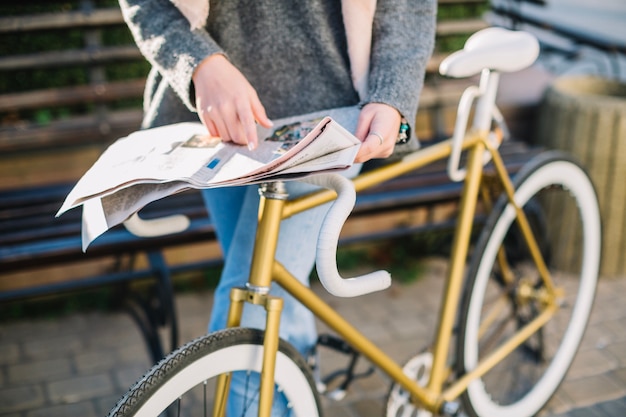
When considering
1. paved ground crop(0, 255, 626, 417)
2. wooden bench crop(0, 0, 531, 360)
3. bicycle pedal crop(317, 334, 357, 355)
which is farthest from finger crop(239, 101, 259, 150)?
paved ground crop(0, 255, 626, 417)

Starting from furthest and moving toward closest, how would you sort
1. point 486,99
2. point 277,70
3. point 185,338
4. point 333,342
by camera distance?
point 185,338
point 486,99
point 333,342
point 277,70

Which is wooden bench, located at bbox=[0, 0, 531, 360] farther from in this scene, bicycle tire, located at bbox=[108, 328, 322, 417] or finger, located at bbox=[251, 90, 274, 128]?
finger, located at bbox=[251, 90, 274, 128]

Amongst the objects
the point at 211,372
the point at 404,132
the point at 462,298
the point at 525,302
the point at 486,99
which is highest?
the point at 404,132

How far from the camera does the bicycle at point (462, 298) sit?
4.57 ft

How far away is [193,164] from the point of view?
4.44ft

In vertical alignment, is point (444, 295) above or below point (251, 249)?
below

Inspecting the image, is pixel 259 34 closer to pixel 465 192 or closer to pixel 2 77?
→ pixel 465 192

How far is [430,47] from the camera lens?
1.67m

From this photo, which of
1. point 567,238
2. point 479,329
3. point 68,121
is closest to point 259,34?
point 479,329

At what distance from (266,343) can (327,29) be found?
0.68 m

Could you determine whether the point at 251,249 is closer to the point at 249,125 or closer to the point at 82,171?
the point at 249,125

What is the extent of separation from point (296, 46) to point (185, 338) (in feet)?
6.18

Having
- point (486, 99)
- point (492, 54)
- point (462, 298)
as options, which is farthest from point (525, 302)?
point (492, 54)

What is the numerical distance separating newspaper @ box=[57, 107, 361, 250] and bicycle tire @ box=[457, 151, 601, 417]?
898 mm
